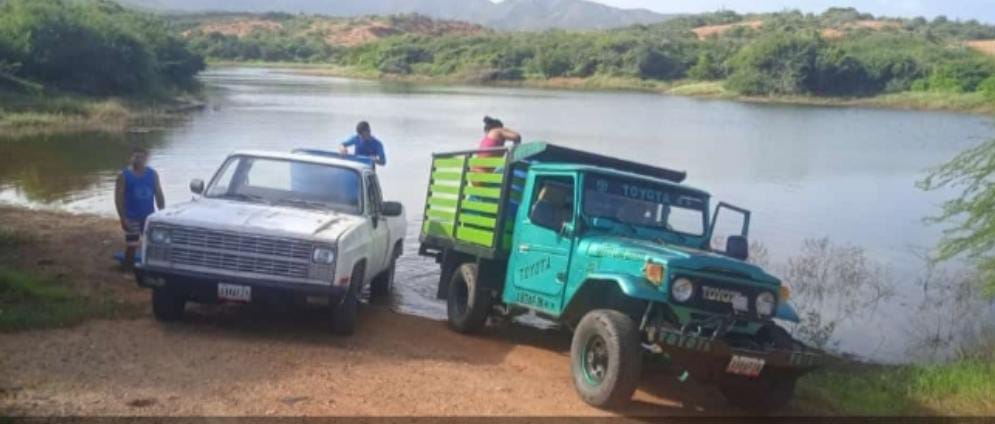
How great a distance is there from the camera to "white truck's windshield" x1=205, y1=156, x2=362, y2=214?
1109 cm

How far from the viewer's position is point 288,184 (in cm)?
1124

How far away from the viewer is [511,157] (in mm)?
11234

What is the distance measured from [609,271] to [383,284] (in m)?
5.10

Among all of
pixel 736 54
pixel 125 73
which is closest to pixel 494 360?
pixel 125 73

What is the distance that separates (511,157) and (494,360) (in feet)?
6.90

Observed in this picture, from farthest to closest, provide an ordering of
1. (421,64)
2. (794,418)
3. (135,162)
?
(421,64), (135,162), (794,418)

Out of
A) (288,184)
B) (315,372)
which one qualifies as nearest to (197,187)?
(288,184)

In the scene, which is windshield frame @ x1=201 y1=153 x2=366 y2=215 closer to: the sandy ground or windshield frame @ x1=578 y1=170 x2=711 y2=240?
the sandy ground

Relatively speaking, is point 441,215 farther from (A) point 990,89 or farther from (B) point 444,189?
(A) point 990,89

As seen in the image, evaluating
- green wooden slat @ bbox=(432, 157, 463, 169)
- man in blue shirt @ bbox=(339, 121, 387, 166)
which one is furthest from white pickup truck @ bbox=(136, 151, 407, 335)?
man in blue shirt @ bbox=(339, 121, 387, 166)

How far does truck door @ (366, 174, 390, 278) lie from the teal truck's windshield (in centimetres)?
252

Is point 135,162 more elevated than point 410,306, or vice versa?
point 135,162

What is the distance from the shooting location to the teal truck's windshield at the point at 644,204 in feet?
32.8

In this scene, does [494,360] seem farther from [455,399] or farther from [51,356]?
[51,356]
